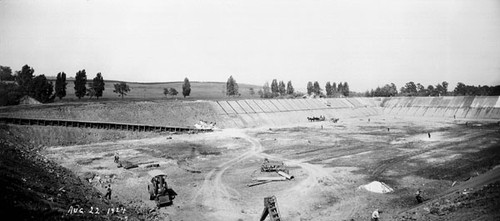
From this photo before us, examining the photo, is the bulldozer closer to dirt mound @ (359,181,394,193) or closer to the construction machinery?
the construction machinery

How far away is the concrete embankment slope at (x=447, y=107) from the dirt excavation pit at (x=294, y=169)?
30.0 m

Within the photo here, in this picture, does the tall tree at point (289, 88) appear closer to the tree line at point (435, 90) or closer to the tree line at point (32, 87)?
the tree line at point (435, 90)

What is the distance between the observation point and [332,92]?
464 feet

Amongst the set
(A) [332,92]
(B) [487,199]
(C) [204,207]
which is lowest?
(C) [204,207]

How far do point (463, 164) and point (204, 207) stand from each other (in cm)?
2524

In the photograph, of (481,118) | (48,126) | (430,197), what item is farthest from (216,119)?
(481,118)

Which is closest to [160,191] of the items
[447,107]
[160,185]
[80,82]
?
[160,185]

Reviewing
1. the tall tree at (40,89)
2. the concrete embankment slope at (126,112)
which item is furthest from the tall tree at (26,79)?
the concrete embankment slope at (126,112)

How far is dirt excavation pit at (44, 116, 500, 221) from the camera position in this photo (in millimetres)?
18516

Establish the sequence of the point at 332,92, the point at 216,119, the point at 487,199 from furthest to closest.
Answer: the point at 332,92 → the point at 216,119 → the point at 487,199

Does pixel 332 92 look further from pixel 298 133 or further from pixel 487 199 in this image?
pixel 487 199

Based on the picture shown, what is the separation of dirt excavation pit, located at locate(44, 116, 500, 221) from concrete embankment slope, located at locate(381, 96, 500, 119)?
30.0 m

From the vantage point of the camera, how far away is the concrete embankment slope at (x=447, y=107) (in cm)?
7019

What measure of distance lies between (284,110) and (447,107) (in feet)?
146
